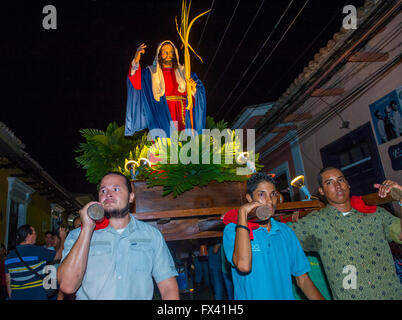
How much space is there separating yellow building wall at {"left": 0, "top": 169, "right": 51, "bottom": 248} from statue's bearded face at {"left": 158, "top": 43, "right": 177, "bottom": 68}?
1213 cm

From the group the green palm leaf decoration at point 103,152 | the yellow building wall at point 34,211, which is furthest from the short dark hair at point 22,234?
the yellow building wall at point 34,211

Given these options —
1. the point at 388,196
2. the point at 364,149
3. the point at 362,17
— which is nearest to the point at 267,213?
the point at 388,196

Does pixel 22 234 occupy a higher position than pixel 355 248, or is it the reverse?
pixel 22 234

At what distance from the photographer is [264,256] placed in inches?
94.7

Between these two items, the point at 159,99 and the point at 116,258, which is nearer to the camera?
the point at 116,258

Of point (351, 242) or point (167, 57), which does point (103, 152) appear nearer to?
point (167, 57)

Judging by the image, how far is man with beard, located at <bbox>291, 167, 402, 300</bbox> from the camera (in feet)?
8.43

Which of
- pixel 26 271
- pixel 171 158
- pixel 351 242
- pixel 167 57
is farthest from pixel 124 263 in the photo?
pixel 167 57

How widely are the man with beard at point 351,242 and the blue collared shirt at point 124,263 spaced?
129cm

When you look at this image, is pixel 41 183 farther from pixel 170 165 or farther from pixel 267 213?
pixel 267 213

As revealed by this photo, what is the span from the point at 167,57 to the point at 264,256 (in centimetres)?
417
